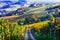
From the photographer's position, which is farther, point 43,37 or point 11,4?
point 11,4

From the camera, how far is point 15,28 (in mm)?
60875

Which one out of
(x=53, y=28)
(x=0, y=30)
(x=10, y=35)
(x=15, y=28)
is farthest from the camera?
(x=53, y=28)

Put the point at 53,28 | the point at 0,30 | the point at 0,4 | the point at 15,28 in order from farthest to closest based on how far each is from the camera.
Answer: the point at 0,4, the point at 53,28, the point at 15,28, the point at 0,30

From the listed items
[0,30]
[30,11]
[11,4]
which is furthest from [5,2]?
[0,30]

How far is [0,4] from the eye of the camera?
192125mm

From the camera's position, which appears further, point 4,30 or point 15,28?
point 15,28

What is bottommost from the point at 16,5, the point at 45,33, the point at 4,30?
the point at 16,5

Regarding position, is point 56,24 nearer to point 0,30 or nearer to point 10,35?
point 10,35

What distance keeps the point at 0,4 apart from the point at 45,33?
127864 mm

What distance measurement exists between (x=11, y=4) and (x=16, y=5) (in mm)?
3670

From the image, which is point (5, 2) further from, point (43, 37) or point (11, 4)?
point (43, 37)

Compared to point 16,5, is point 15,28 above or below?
above

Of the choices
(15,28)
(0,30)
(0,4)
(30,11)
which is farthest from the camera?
(0,4)

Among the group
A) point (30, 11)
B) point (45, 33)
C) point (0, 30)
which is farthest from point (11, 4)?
point (0, 30)
